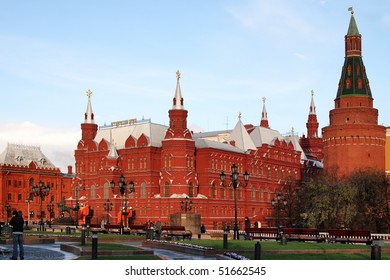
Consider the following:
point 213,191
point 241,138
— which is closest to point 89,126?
point 213,191

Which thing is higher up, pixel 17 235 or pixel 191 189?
pixel 191 189

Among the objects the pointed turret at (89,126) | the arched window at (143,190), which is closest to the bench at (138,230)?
the arched window at (143,190)

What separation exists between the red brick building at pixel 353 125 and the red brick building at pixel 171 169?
10108 millimetres

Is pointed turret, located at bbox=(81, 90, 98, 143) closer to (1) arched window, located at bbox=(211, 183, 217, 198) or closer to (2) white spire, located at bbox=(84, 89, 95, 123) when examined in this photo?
(2) white spire, located at bbox=(84, 89, 95, 123)

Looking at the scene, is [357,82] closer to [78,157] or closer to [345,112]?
[345,112]

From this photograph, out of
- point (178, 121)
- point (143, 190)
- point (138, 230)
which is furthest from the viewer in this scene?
point (143, 190)

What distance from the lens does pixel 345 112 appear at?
306ft

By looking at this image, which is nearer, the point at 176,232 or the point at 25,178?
the point at 176,232

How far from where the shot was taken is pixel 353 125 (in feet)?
302

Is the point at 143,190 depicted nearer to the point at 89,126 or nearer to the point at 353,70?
the point at 89,126

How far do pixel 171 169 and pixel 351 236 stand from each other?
145 feet

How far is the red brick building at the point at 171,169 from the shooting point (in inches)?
3157

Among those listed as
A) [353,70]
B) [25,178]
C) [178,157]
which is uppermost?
[353,70]
